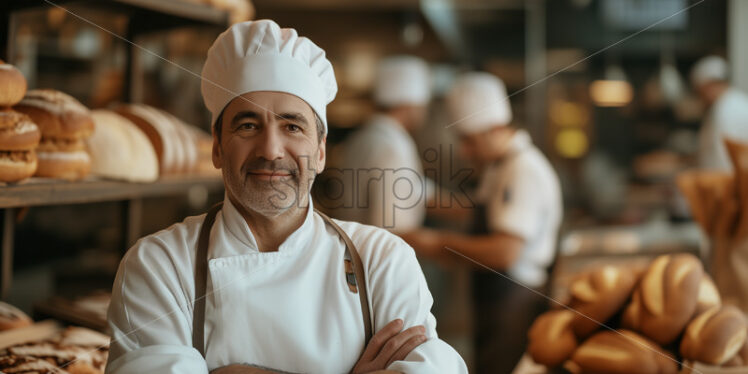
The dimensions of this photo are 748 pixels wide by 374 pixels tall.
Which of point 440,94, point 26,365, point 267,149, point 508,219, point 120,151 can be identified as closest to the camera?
point 267,149

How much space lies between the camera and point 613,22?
4.31 meters

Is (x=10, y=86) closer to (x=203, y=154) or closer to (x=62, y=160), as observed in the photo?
(x=62, y=160)

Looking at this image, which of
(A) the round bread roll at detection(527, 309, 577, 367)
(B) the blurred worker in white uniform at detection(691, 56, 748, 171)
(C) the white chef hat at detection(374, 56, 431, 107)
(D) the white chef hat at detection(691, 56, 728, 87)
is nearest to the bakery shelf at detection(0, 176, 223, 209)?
(A) the round bread roll at detection(527, 309, 577, 367)

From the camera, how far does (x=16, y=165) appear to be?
916mm

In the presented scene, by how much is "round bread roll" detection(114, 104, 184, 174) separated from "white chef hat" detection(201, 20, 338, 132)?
0.76 m

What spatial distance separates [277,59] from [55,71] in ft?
6.82

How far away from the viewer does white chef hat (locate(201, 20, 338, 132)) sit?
614 mm

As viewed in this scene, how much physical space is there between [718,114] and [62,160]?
2619 mm

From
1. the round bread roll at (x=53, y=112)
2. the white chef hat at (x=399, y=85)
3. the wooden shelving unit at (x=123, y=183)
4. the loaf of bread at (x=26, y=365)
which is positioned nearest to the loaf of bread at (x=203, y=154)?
the wooden shelving unit at (x=123, y=183)

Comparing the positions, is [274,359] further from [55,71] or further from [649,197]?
[649,197]

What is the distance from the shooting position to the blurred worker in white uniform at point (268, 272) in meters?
0.61

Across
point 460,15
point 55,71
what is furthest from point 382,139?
point 460,15

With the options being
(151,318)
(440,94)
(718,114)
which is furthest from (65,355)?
(440,94)

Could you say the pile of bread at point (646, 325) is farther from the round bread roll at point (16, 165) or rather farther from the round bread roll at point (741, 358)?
the round bread roll at point (16, 165)
